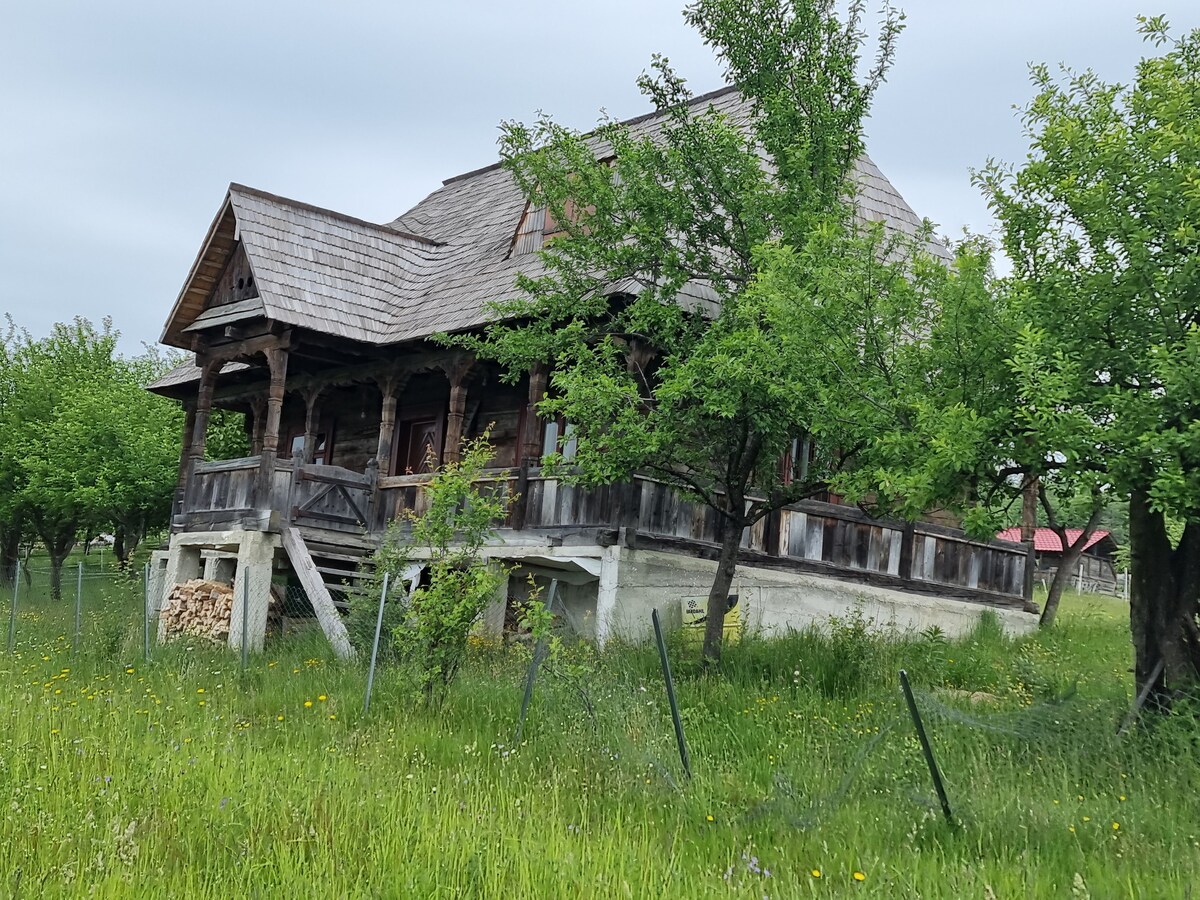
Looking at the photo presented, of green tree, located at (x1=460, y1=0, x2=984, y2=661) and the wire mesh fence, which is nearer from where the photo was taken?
green tree, located at (x1=460, y1=0, x2=984, y2=661)

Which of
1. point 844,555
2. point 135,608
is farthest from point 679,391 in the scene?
point 135,608

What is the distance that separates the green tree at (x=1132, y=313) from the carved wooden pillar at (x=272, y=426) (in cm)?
1090

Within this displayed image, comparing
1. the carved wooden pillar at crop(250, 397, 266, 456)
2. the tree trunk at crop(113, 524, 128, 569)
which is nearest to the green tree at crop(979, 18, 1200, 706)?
the carved wooden pillar at crop(250, 397, 266, 456)

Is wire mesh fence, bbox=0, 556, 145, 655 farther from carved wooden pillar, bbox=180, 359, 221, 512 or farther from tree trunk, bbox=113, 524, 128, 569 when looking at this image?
tree trunk, bbox=113, 524, 128, 569

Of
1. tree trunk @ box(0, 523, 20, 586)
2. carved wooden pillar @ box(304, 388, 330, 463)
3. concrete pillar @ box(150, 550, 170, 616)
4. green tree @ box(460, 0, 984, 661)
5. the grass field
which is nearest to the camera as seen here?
the grass field

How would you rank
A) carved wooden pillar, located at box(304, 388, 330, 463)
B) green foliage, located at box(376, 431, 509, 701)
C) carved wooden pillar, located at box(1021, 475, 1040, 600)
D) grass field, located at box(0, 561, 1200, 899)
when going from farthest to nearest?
carved wooden pillar, located at box(304, 388, 330, 463), carved wooden pillar, located at box(1021, 475, 1040, 600), green foliage, located at box(376, 431, 509, 701), grass field, located at box(0, 561, 1200, 899)

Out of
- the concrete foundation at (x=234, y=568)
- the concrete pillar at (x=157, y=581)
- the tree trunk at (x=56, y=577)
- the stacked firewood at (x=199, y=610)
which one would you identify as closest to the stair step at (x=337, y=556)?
the concrete foundation at (x=234, y=568)

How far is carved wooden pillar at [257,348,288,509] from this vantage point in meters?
16.9

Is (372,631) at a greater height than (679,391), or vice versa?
(679,391)

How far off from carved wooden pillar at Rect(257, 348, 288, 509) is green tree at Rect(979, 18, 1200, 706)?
10.9m

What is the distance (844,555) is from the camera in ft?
54.9

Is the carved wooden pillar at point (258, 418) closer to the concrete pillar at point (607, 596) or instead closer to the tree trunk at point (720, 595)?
the concrete pillar at point (607, 596)

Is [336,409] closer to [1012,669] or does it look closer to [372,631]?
[372,631]

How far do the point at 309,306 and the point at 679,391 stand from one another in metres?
8.06
